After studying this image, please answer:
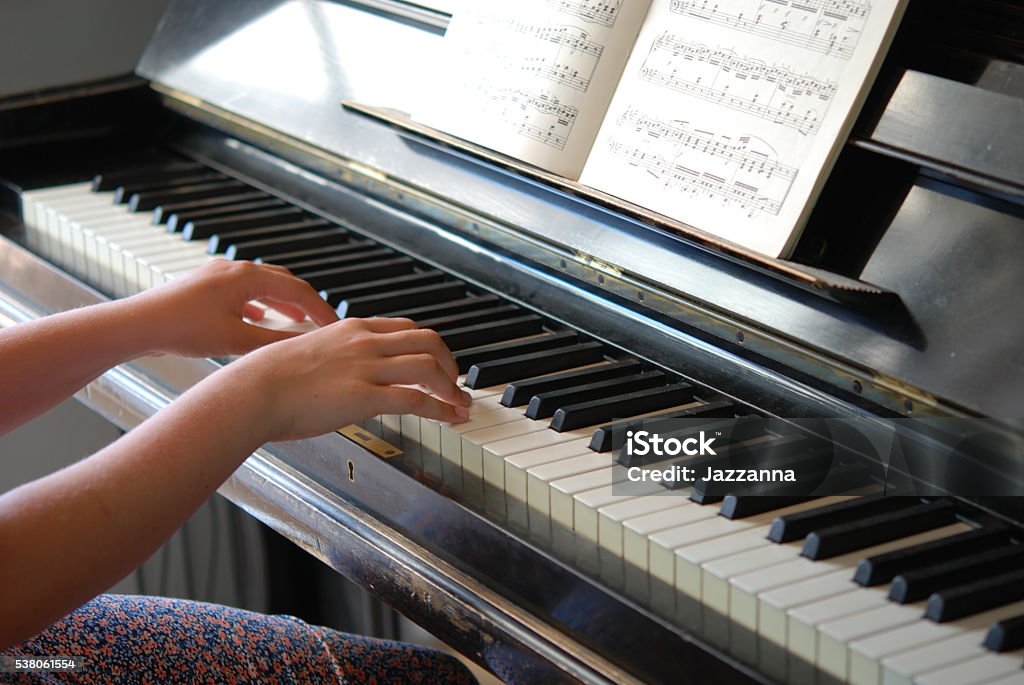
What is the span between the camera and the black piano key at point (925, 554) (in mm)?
1024

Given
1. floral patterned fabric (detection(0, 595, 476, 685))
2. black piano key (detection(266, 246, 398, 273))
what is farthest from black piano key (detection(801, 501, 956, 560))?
black piano key (detection(266, 246, 398, 273))

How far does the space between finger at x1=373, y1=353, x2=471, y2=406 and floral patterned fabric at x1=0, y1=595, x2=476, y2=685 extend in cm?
35

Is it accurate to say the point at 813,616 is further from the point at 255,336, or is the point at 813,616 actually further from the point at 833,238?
the point at 255,336

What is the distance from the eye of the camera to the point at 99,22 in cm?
239

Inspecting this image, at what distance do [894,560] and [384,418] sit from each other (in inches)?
24.6

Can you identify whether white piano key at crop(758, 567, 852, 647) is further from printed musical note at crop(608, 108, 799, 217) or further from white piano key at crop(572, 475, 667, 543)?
printed musical note at crop(608, 108, 799, 217)

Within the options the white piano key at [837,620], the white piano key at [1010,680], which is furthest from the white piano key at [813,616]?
the white piano key at [1010,680]

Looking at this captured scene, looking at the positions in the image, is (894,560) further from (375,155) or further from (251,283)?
(375,155)

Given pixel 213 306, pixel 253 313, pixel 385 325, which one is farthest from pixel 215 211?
pixel 385 325

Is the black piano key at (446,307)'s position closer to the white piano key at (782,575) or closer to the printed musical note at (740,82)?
the printed musical note at (740,82)

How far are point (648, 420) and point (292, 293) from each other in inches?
20.9

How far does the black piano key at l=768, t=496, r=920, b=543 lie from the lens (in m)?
1.09

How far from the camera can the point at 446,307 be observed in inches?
64.2

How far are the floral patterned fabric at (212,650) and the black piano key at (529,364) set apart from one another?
35 cm
